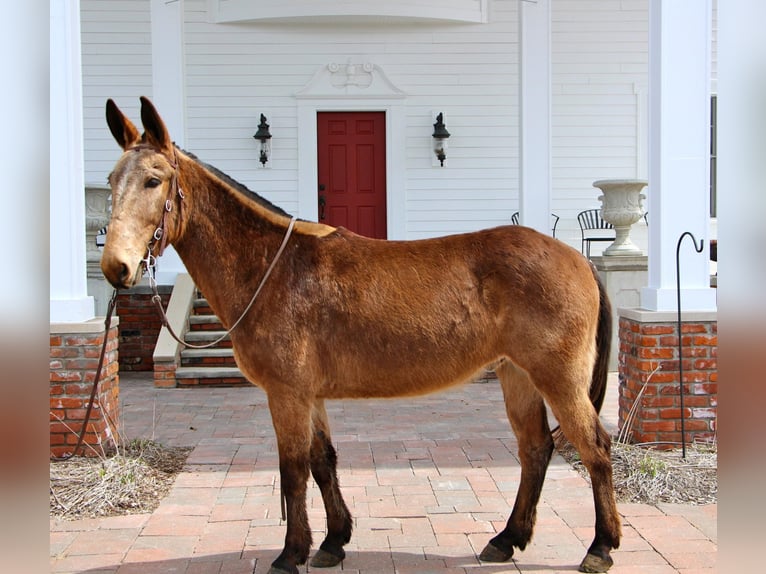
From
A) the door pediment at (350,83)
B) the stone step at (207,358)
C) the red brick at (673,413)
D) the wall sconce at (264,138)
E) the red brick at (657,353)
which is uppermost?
the door pediment at (350,83)

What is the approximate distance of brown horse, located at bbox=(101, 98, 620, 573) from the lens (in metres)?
3.22

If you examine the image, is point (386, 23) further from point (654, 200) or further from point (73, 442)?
point (73, 442)

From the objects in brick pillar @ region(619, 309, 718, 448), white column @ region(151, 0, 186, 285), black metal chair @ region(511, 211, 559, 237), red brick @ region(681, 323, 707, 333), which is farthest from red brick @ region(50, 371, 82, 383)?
black metal chair @ region(511, 211, 559, 237)

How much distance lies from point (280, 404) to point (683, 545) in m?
2.12

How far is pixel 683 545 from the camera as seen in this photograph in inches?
140

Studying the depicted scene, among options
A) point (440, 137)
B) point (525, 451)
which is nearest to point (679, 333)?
point (525, 451)

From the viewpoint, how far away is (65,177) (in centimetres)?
496

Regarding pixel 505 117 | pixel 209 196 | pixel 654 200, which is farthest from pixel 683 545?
pixel 505 117

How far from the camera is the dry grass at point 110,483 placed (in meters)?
4.17

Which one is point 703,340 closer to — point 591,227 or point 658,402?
point 658,402

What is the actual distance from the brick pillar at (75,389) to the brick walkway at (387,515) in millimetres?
701

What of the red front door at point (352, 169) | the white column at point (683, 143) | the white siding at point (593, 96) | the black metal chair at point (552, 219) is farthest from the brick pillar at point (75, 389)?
the white siding at point (593, 96)

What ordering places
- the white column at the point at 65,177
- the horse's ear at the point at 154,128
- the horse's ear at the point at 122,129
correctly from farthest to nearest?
1. the white column at the point at 65,177
2. the horse's ear at the point at 122,129
3. the horse's ear at the point at 154,128

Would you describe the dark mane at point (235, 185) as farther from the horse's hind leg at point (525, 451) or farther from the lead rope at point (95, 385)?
the horse's hind leg at point (525, 451)
